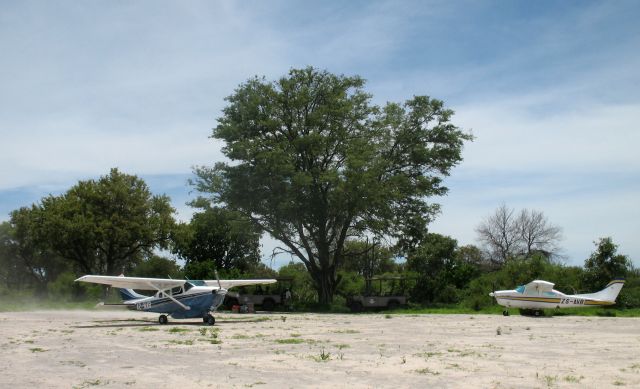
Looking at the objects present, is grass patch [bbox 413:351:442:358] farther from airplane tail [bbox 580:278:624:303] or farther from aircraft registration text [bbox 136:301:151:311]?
airplane tail [bbox 580:278:624:303]

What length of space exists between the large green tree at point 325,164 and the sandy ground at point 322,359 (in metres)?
19.5

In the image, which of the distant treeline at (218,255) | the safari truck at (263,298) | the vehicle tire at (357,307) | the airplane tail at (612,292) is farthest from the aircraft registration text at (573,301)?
the safari truck at (263,298)

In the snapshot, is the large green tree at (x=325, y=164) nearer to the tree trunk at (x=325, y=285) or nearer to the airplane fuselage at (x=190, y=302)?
the tree trunk at (x=325, y=285)

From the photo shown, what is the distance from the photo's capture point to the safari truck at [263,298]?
39594 mm

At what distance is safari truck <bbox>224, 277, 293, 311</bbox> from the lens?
39594mm

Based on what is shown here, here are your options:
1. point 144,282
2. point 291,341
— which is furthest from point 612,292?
point 144,282

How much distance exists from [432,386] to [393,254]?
32706 mm

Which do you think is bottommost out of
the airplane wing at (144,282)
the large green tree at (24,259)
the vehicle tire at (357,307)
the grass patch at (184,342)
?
the vehicle tire at (357,307)

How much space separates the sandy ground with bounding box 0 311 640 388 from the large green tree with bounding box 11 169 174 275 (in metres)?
32.6

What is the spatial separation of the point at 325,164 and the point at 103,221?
22.0m

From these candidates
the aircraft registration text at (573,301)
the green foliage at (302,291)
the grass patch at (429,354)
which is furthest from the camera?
the green foliage at (302,291)

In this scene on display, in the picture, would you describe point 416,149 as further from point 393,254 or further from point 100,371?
point 100,371

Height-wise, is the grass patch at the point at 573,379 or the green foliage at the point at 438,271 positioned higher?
the green foliage at the point at 438,271

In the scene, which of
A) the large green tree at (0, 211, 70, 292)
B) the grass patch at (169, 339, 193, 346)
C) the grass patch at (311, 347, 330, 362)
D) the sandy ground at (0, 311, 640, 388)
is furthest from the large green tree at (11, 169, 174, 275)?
the grass patch at (311, 347, 330, 362)
